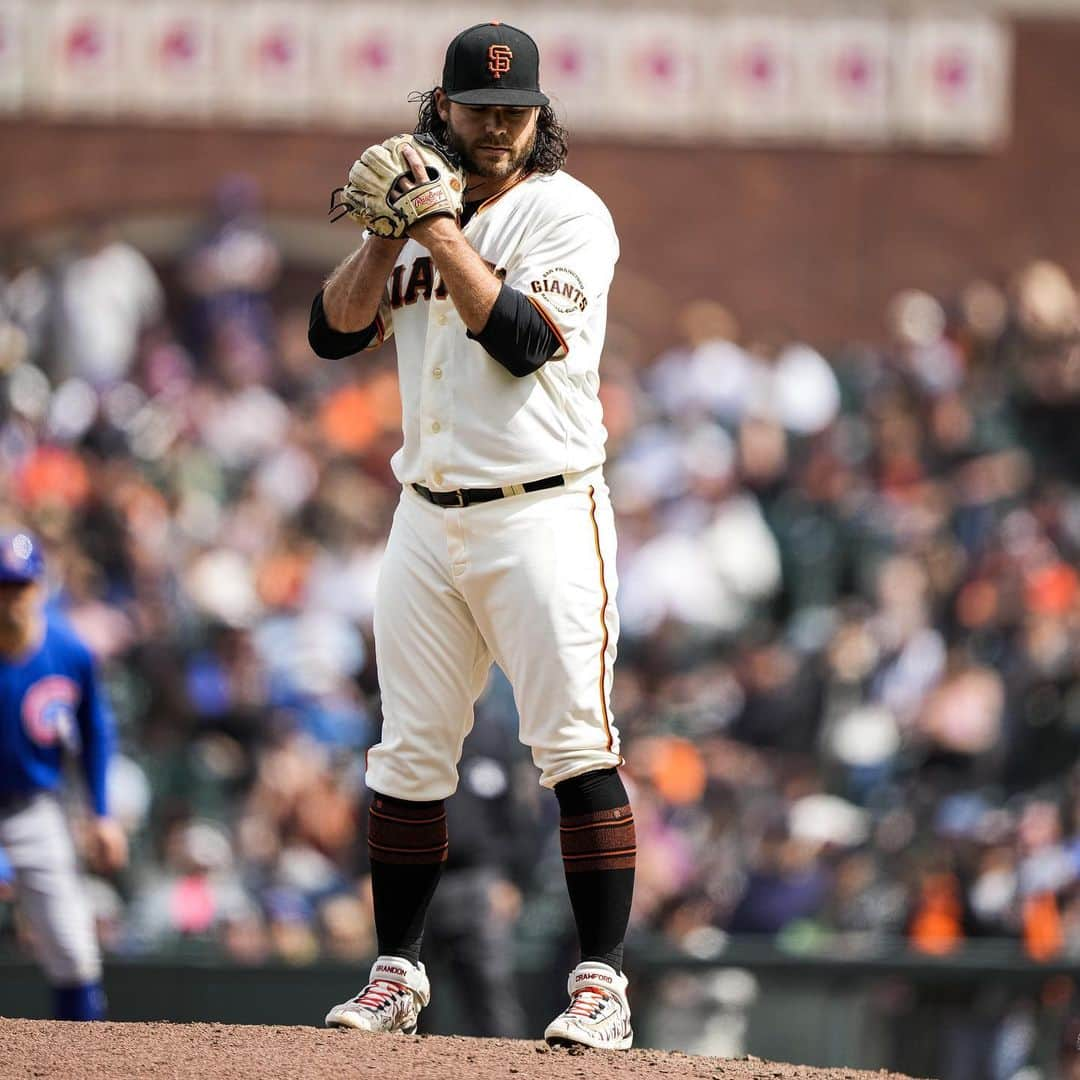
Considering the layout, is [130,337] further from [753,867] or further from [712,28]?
[753,867]

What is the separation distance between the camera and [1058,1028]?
863 cm

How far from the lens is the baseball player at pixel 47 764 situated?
6699mm

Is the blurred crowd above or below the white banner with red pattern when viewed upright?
below

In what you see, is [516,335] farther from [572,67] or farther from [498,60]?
[572,67]

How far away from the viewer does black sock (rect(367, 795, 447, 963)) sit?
16.4ft

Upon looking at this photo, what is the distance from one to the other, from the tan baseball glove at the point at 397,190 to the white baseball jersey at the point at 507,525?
0.72 ft

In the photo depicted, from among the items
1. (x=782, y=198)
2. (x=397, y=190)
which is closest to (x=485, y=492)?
(x=397, y=190)

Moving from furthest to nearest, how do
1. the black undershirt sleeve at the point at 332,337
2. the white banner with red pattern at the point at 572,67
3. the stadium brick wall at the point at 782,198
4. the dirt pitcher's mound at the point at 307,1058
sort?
the stadium brick wall at the point at 782,198
the white banner with red pattern at the point at 572,67
the black undershirt sleeve at the point at 332,337
the dirt pitcher's mound at the point at 307,1058

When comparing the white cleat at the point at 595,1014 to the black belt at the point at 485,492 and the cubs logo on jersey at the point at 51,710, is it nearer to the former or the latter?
the black belt at the point at 485,492

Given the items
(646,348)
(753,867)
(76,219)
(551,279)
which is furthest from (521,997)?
(76,219)

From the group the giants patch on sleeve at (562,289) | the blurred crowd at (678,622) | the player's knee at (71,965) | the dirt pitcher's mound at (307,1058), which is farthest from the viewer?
the blurred crowd at (678,622)

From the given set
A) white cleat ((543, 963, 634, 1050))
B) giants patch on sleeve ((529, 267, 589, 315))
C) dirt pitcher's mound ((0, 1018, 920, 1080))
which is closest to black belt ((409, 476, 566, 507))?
giants patch on sleeve ((529, 267, 589, 315))

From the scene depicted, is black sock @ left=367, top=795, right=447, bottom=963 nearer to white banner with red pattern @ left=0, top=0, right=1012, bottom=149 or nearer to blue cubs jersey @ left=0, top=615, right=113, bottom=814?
blue cubs jersey @ left=0, top=615, right=113, bottom=814

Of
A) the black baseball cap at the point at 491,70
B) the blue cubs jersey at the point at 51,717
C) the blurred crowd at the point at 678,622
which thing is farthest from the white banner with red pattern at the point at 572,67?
the black baseball cap at the point at 491,70
